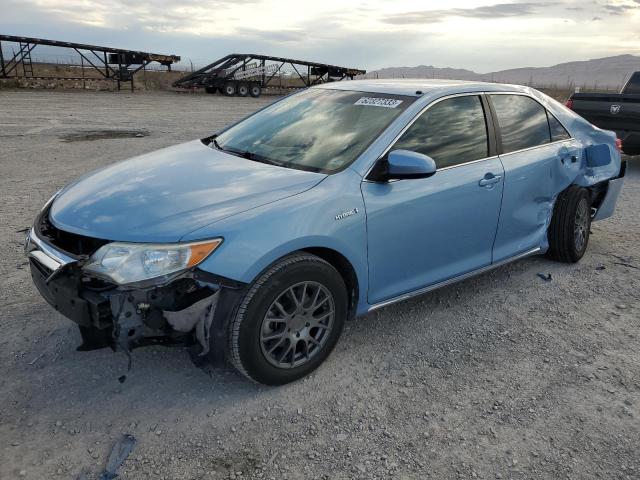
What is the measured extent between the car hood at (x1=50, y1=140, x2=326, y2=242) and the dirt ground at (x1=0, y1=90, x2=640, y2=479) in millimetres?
917

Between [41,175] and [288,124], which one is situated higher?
[288,124]

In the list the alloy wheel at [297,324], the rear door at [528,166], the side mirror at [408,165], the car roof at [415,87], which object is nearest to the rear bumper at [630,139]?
the rear door at [528,166]

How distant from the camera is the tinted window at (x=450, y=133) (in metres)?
3.43

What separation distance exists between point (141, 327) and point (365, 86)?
2405mm

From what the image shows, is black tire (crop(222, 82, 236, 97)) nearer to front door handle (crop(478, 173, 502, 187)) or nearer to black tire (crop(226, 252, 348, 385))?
front door handle (crop(478, 173, 502, 187))

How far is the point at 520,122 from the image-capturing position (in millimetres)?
4188

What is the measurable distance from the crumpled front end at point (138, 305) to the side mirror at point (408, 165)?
1.14m

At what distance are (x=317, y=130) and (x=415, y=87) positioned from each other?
32.1 inches

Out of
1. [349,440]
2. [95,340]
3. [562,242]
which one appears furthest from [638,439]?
[95,340]

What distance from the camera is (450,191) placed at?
348 centimetres

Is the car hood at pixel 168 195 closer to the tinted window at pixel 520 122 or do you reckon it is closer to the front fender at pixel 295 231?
the front fender at pixel 295 231

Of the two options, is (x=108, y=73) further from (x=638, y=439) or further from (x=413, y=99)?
(x=638, y=439)

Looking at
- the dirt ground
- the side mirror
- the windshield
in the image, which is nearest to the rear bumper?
the dirt ground

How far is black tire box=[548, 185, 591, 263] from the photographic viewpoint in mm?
4570
